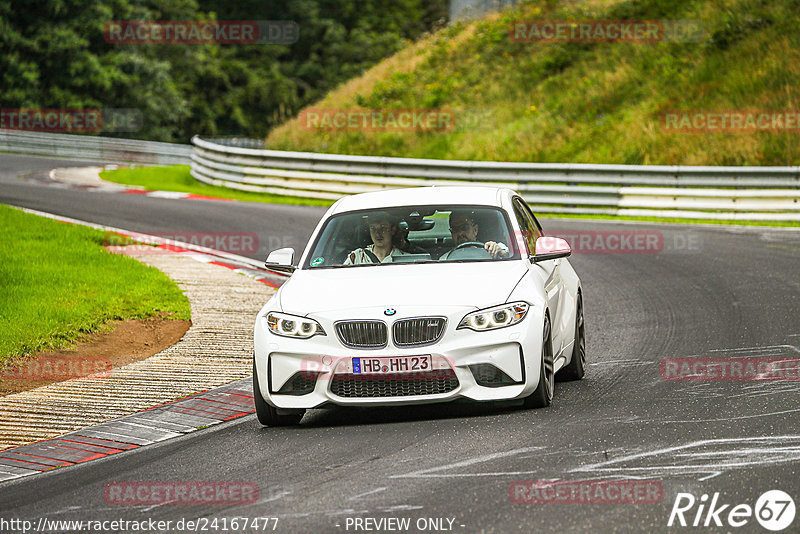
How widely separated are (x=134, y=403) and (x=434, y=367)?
266 cm

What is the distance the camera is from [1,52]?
157ft

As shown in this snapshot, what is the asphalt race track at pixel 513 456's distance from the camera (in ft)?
18.2

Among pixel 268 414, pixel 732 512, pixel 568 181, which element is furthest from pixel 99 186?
pixel 732 512

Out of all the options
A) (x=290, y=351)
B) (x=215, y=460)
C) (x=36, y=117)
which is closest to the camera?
(x=215, y=460)

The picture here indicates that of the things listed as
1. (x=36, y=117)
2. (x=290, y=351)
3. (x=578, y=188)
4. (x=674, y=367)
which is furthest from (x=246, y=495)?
(x=36, y=117)

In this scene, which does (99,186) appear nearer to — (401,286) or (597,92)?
(597,92)

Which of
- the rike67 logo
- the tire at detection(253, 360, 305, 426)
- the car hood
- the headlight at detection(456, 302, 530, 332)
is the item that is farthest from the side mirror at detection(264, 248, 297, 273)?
the rike67 logo

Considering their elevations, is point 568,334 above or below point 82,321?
above

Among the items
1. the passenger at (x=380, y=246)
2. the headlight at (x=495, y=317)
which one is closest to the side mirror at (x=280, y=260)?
the passenger at (x=380, y=246)

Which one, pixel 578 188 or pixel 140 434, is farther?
pixel 578 188

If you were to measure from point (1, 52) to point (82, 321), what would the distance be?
40069 millimetres

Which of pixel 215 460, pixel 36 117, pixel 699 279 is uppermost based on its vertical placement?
pixel 215 460

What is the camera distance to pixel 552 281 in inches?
338

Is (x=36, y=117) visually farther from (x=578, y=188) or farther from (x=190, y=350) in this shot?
(x=190, y=350)
